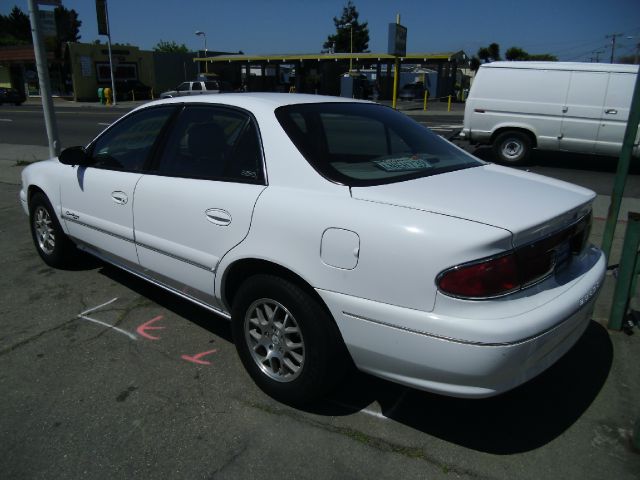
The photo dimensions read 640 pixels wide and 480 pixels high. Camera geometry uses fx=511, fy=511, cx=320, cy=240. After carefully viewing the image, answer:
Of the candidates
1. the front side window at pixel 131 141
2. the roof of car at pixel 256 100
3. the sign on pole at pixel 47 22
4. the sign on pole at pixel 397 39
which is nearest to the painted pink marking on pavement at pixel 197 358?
the front side window at pixel 131 141

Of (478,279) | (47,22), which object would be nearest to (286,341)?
(478,279)

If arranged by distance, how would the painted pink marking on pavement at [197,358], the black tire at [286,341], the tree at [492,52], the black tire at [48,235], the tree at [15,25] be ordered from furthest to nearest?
the tree at [15,25]
the tree at [492,52]
the black tire at [48,235]
the painted pink marking on pavement at [197,358]
the black tire at [286,341]

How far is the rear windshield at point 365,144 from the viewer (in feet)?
9.05

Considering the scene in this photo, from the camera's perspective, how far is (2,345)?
11.5 ft

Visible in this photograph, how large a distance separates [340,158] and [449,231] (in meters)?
1.05

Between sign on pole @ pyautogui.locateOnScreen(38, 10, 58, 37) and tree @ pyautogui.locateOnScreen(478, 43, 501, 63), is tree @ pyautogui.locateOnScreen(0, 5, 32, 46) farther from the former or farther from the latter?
sign on pole @ pyautogui.locateOnScreen(38, 10, 58, 37)

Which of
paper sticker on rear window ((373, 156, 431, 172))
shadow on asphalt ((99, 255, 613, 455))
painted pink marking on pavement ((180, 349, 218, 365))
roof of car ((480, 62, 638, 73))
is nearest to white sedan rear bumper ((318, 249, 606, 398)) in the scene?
shadow on asphalt ((99, 255, 613, 455))

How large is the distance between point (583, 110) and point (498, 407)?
9.07 metres

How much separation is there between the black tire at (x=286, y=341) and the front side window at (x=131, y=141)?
1.46 metres

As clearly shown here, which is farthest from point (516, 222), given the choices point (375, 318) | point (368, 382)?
point (368, 382)

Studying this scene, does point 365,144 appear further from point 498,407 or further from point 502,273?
point 498,407

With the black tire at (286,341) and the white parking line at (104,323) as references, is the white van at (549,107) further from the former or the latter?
the black tire at (286,341)

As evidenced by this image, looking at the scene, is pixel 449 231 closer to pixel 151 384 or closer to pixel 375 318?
pixel 375 318

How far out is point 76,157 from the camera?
4.01 meters
